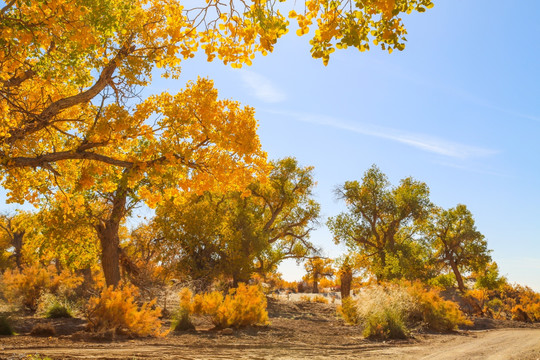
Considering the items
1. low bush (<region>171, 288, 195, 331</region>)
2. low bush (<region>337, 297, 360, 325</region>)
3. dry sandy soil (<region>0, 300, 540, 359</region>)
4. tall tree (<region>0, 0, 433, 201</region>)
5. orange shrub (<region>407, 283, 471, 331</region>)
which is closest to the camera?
tall tree (<region>0, 0, 433, 201</region>)

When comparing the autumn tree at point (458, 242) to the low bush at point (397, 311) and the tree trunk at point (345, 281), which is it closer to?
the tree trunk at point (345, 281)

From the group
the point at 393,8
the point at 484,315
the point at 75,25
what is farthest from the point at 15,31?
the point at 484,315

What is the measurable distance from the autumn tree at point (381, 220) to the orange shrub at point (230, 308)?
41.0ft

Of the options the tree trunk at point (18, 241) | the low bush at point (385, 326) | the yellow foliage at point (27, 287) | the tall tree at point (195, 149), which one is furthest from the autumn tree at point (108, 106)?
the tree trunk at point (18, 241)

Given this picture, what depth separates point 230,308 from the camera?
39.8 feet

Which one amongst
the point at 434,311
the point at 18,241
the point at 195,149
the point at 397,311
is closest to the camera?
the point at 195,149

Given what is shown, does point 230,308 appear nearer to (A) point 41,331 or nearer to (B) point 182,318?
(B) point 182,318

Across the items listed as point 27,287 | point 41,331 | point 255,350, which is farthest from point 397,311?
point 27,287

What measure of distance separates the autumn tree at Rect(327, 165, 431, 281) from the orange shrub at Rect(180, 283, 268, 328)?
12.5 meters

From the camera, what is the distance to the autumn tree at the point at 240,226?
19062mm

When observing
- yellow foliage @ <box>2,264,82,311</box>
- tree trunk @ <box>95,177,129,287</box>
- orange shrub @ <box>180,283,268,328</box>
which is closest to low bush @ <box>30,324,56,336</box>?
orange shrub @ <box>180,283,268,328</box>

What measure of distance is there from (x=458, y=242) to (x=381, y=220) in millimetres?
6489

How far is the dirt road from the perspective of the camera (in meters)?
7.09

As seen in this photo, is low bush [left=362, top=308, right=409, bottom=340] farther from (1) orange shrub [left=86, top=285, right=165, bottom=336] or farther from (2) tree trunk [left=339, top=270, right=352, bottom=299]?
(2) tree trunk [left=339, top=270, right=352, bottom=299]
